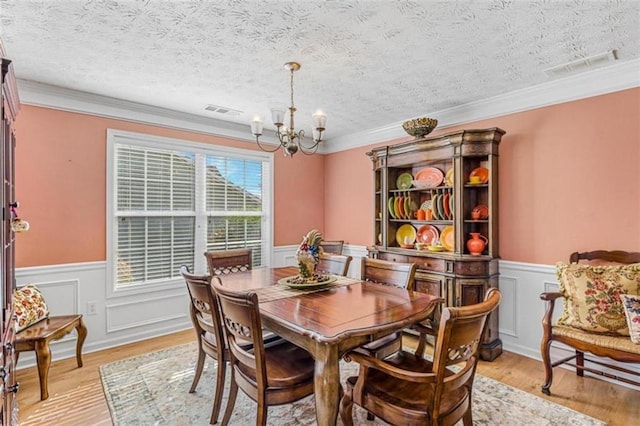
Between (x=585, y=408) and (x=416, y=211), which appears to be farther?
(x=416, y=211)

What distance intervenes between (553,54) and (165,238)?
4110 mm

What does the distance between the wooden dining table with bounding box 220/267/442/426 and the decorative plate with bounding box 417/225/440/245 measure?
1.62m

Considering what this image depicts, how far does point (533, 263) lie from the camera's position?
A: 318 cm

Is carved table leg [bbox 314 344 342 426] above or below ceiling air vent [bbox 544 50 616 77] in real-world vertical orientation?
below

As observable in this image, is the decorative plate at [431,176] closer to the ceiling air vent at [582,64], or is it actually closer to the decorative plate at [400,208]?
the decorative plate at [400,208]

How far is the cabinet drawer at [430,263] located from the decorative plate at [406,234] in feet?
1.64

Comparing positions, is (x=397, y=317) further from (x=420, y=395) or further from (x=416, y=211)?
(x=416, y=211)

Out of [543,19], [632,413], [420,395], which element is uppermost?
[543,19]

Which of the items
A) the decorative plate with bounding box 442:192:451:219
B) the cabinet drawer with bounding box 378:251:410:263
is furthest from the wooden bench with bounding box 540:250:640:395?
the cabinet drawer with bounding box 378:251:410:263

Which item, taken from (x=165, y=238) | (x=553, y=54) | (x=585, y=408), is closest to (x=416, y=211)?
(x=553, y=54)

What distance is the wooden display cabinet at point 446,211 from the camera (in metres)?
3.21

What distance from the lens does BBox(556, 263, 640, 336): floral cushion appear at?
2.39 meters

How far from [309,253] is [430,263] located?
5.27 feet

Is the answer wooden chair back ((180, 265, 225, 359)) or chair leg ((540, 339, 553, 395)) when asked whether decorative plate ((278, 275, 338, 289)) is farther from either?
chair leg ((540, 339, 553, 395))
